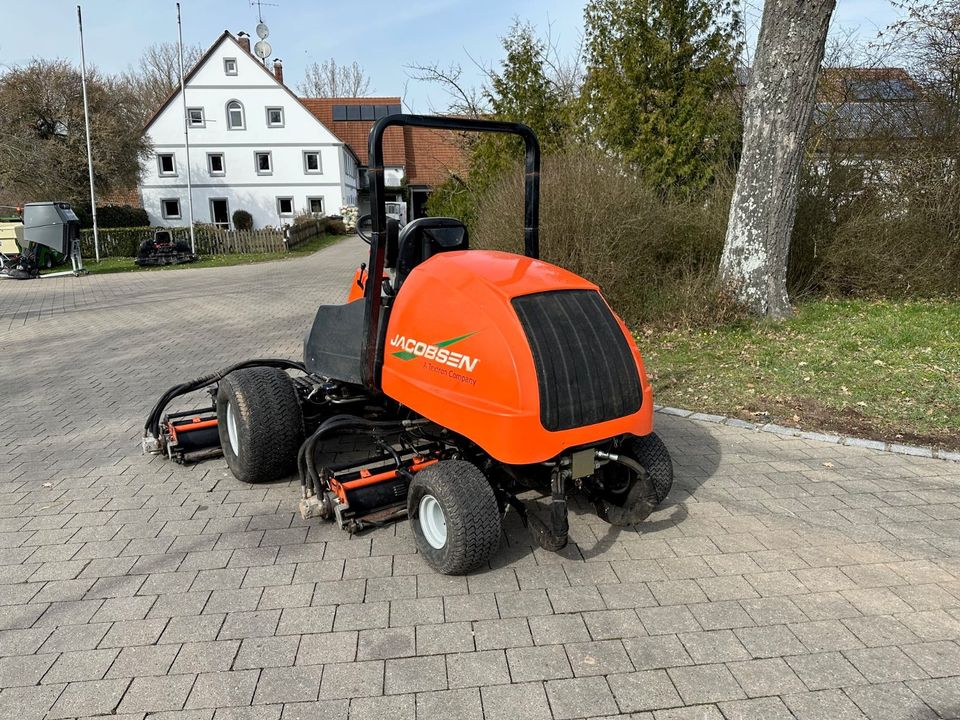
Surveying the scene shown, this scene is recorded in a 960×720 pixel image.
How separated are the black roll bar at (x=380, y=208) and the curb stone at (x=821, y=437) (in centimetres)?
240

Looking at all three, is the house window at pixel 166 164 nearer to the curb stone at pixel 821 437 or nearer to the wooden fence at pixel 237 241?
the wooden fence at pixel 237 241

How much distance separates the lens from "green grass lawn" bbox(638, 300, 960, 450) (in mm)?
5293

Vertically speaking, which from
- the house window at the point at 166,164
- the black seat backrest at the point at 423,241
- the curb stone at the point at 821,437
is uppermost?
the house window at the point at 166,164

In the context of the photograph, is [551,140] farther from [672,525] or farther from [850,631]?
[850,631]

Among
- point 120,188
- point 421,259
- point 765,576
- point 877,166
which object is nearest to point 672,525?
point 765,576

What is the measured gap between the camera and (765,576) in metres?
3.17

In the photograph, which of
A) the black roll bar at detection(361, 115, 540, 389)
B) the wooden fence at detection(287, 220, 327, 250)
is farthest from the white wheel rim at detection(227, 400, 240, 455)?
the wooden fence at detection(287, 220, 327, 250)

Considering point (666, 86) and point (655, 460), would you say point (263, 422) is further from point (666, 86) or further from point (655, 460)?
point (666, 86)

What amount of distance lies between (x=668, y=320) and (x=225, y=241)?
20426 millimetres

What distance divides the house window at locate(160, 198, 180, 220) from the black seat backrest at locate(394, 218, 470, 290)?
1500 inches

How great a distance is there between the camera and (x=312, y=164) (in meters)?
38.6

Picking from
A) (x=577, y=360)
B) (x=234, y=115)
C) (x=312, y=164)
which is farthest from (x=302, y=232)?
(x=577, y=360)

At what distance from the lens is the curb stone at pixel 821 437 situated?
4.64 meters

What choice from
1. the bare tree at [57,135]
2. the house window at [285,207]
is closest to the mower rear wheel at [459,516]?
the bare tree at [57,135]
